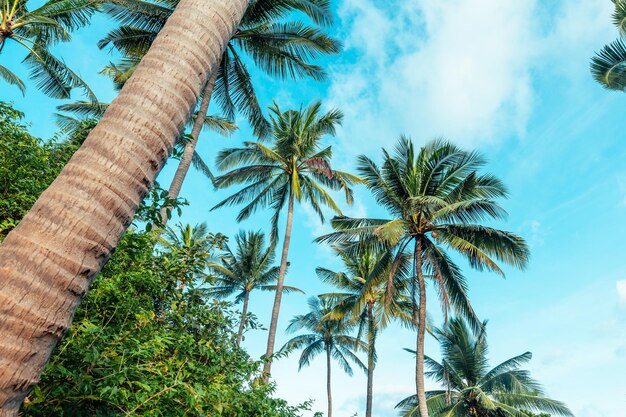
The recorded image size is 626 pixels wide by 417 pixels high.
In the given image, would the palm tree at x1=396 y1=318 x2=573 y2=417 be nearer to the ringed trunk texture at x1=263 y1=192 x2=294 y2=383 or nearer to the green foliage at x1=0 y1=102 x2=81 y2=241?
the ringed trunk texture at x1=263 y1=192 x2=294 y2=383

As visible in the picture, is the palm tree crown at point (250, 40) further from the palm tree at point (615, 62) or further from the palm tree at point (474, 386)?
the palm tree at point (474, 386)

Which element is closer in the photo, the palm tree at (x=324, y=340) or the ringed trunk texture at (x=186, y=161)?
the ringed trunk texture at (x=186, y=161)

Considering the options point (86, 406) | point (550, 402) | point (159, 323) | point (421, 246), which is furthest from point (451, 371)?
point (86, 406)

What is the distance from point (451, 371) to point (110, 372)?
69.2 ft

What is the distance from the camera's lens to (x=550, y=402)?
16.9 meters

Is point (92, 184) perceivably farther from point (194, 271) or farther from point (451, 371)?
point (451, 371)

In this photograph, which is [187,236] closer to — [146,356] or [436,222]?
[146,356]

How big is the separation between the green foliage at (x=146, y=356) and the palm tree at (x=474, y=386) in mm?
14486

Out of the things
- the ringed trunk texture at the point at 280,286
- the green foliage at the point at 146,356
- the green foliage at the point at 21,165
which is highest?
the ringed trunk texture at the point at 280,286

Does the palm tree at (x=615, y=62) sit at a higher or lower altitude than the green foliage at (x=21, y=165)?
higher

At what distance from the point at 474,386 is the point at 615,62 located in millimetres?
14736

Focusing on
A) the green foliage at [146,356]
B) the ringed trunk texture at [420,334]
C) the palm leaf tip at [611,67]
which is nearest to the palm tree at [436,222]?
the ringed trunk texture at [420,334]

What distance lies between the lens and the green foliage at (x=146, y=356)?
8.39 ft

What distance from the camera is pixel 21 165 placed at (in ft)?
15.9
